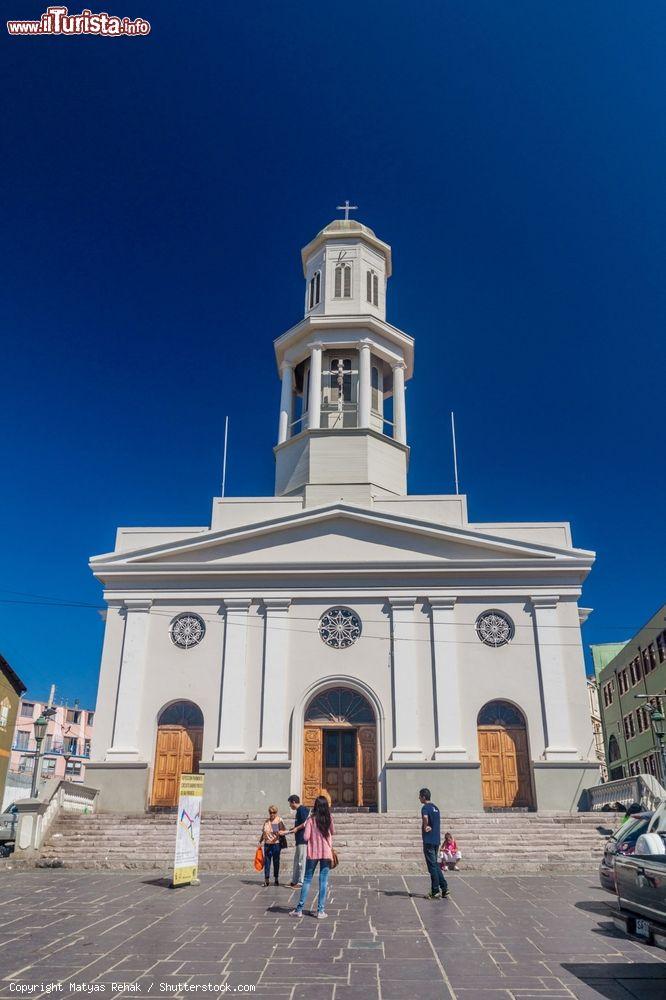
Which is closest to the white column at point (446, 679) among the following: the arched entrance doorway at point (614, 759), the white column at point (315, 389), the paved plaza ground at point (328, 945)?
the white column at point (315, 389)

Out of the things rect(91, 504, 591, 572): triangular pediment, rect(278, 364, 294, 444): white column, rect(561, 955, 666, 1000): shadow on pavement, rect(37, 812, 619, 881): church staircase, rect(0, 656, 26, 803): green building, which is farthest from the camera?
rect(0, 656, 26, 803): green building

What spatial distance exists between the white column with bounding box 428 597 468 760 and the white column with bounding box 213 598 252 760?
17.3ft

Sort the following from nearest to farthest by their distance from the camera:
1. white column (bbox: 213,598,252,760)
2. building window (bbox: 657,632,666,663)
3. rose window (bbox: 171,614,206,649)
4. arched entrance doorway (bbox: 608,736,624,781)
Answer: white column (bbox: 213,598,252,760)
rose window (bbox: 171,614,206,649)
building window (bbox: 657,632,666,663)
arched entrance doorway (bbox: 608,736,624,781)

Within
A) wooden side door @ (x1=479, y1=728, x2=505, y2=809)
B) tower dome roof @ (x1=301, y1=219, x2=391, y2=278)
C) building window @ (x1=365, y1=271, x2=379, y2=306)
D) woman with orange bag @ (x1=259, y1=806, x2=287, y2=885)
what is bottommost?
woman with orange bag @ (x1=259, y1=806, x2=287, y2=885)

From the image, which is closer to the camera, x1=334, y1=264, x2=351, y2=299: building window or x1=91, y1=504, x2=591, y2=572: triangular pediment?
x1=91, y1=504, x2=591, y2=572: triangular pediment

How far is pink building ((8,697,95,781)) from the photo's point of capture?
5903 centimetres

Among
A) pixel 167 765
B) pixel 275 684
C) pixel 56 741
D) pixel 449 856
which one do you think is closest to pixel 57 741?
pixel 56 741

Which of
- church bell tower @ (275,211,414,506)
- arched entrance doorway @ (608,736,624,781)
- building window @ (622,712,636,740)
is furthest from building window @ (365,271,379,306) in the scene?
arched entrance doorway @ (608,736,624,781)

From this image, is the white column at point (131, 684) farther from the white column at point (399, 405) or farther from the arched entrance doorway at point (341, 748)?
the white column at point (399, 405)

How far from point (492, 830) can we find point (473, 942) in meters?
9.72

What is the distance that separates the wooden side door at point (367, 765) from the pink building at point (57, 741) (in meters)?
42.7

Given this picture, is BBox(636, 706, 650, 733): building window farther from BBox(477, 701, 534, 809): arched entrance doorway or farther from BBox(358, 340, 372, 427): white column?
BBox(358, 340, 372, 427): white column

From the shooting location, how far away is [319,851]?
30.1 feet

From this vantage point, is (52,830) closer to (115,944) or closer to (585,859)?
(115,944)
